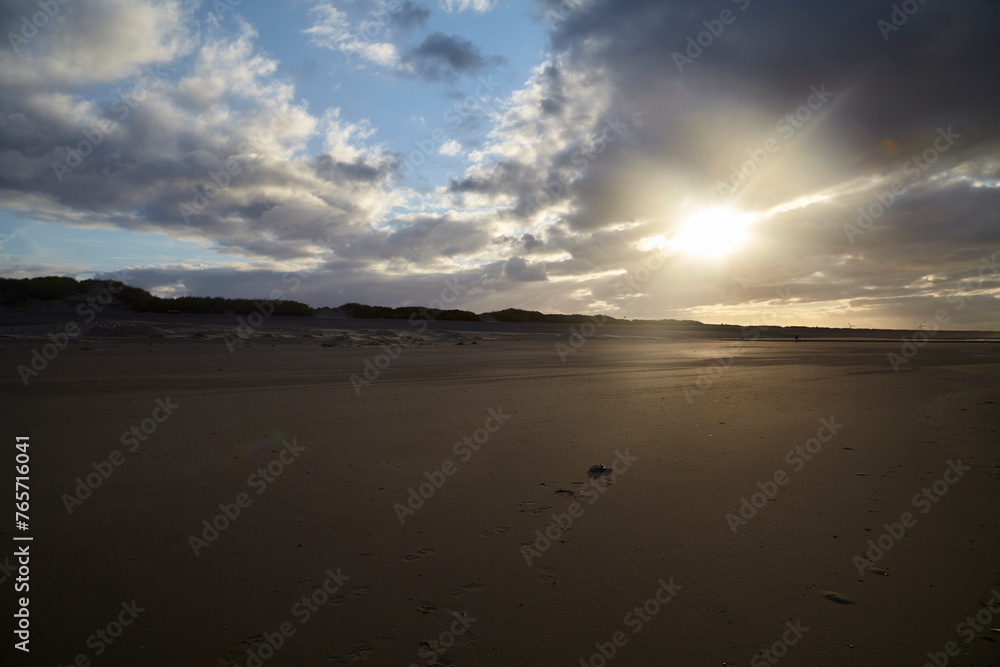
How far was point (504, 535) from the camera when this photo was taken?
146 inches

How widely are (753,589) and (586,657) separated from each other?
3.98 ft

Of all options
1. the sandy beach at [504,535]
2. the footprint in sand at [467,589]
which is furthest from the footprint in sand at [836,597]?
the footprint in sand at [467,589]

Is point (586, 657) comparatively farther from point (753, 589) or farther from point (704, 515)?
point (704, 515)

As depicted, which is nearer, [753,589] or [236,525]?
[753,589]

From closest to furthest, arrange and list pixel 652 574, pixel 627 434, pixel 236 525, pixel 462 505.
A: pixel 652 574, pixel 236 525, pixel 462 505, pixel 627 434

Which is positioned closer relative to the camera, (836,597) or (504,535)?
(836,597)

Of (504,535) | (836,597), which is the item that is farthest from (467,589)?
(836,597)

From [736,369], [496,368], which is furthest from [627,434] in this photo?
[736,369]

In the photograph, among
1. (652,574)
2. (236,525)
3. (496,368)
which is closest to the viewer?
(652,574)

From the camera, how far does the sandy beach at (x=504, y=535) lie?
2607 mm

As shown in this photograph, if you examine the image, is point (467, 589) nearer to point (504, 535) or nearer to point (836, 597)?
point (504, 535)

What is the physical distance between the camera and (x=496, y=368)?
15.1 meters

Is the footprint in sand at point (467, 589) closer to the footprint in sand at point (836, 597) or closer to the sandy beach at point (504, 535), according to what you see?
the sandy beach at point (504, 535)

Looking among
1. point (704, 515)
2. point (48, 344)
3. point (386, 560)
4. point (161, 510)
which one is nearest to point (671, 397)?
point (704, 515)
